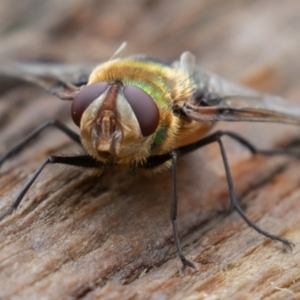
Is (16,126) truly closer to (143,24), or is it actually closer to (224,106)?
(224,106)

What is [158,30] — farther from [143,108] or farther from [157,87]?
[143,108]

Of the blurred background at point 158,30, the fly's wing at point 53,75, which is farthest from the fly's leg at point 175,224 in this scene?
the blurred background at point 158,30

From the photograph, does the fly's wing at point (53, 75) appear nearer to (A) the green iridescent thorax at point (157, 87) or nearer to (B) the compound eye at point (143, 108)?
(A) the green iridescent thorax at point (157, 87)

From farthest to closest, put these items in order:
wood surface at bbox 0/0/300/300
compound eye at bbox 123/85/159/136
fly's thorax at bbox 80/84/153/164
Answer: compound eye at bbox 123/85/159/136
fly's thorax at bbox 80/84/153/164
wood surface at bbox 0/0/300/300

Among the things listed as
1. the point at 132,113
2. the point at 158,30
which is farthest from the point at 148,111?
the point at 158,30

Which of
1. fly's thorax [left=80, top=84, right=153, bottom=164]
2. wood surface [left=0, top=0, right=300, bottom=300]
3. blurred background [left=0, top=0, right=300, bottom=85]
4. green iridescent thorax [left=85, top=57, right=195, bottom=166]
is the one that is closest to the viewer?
wood surface [left=0, top=0, right=300, bottom=300]

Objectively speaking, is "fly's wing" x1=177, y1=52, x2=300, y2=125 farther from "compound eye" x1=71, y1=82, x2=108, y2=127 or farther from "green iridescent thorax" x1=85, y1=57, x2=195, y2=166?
"compound eye" x1=71, y1=82, x2=108, y2=127

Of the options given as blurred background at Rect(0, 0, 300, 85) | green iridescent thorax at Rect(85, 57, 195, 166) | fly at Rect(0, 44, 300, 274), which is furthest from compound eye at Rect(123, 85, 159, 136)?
blurred background at Rect(0, 0, 300, 85)

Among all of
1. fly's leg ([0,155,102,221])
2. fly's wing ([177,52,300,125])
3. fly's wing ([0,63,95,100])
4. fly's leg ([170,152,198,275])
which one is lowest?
fly's leg ([170,152,198,275])
